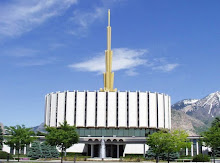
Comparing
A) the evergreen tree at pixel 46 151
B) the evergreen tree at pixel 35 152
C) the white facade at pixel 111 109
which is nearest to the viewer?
the evergreen tree at pixel 35 152

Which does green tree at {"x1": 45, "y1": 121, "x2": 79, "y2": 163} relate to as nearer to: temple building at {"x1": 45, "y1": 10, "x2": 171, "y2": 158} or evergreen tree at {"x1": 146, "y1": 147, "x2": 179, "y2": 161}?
evergreen tree at {"x1": 146, "y1": 147, "x2": 179, "y2": 161}

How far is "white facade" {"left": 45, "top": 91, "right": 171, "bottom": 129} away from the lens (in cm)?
8869

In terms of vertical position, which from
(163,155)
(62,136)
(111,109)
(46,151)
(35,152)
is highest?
(111,109)

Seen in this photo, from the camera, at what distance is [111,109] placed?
88.9 metres

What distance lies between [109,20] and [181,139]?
6128 cm

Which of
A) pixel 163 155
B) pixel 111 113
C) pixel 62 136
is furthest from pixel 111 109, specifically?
pixel 62 136

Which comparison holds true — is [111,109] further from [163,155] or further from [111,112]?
[163,155]

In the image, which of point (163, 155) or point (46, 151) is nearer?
point (163, 155)

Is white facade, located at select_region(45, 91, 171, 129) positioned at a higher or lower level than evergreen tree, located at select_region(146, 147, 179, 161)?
higher

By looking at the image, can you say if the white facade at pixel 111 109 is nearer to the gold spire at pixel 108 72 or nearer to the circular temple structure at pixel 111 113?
the circular temple structure at pixel 111 113

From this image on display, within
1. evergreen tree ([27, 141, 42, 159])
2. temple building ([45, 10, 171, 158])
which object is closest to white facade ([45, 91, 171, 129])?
temple building ([45, 10, 171, 158])

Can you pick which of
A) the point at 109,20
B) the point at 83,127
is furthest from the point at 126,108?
the point at 109,20

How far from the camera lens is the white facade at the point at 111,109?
88688 mm

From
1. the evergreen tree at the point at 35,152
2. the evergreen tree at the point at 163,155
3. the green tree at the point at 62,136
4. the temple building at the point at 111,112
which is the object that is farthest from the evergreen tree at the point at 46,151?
the evergreen tree at the point at 163,155
